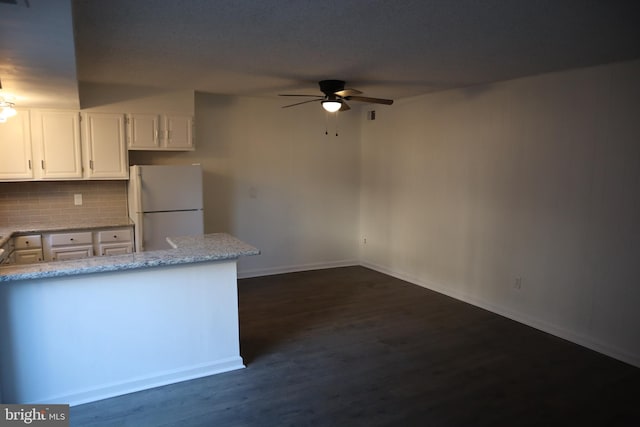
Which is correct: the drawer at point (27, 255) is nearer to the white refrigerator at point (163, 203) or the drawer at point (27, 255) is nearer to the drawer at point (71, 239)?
the drawer at point (71, 239)

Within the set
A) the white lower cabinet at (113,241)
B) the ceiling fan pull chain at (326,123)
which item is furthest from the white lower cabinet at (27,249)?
the ceiling fan pull chain at (326,123)

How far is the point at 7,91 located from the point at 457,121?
4.43m

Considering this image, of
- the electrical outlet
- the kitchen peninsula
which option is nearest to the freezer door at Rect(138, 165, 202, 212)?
the kitchen peninsula

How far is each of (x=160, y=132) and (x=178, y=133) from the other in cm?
20

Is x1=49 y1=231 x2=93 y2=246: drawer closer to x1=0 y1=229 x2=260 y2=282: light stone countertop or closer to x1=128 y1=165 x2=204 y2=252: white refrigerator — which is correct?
x1=128 y1=165 x2=204 y2=252: white refrigerator

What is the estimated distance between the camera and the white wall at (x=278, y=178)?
5578 millimetres

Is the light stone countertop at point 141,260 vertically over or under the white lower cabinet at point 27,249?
over

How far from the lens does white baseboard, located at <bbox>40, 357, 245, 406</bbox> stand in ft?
9.08

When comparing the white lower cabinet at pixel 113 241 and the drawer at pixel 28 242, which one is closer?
the drawer at pixel 28 242

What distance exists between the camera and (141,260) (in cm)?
284

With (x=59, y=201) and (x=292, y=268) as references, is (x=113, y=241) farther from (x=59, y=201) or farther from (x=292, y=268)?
(x=292, y=268)

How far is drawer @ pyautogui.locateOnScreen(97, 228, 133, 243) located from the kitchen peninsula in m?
1.69

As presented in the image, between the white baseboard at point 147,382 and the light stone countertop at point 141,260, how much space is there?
0.81m

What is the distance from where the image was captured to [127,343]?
2904 millimetres
